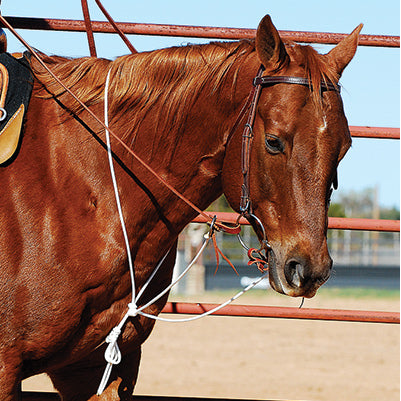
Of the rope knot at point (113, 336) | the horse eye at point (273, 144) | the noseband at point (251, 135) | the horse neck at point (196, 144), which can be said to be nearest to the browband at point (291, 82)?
the noseband at point (251, 135)

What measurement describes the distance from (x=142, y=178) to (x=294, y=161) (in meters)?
0.67

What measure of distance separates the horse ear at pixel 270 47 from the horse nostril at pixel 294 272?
768 mm

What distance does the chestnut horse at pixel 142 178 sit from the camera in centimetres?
250

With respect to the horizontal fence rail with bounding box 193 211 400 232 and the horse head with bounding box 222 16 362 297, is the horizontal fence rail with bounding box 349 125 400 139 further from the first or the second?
the horse head with bounding box 222 16 362 297

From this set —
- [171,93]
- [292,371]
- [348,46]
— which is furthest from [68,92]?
[292,371]

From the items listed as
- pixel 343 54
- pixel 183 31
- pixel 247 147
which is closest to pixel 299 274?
pixel 247 147

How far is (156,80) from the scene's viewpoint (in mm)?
2793

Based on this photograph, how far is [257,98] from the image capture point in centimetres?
260

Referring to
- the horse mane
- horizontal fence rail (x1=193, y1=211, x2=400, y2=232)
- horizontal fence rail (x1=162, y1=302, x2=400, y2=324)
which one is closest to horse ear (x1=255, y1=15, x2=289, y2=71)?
the horse mane

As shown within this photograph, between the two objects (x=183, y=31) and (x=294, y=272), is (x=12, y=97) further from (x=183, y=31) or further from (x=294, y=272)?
(x=183, y=31)

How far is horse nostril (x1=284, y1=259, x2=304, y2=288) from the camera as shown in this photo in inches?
96.6

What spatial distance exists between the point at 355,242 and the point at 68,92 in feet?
102

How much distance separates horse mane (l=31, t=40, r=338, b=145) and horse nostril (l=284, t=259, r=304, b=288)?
0.75m

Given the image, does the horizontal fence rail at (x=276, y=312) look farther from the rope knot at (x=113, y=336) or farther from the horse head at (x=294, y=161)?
the horse head at (x=294, y=161)
